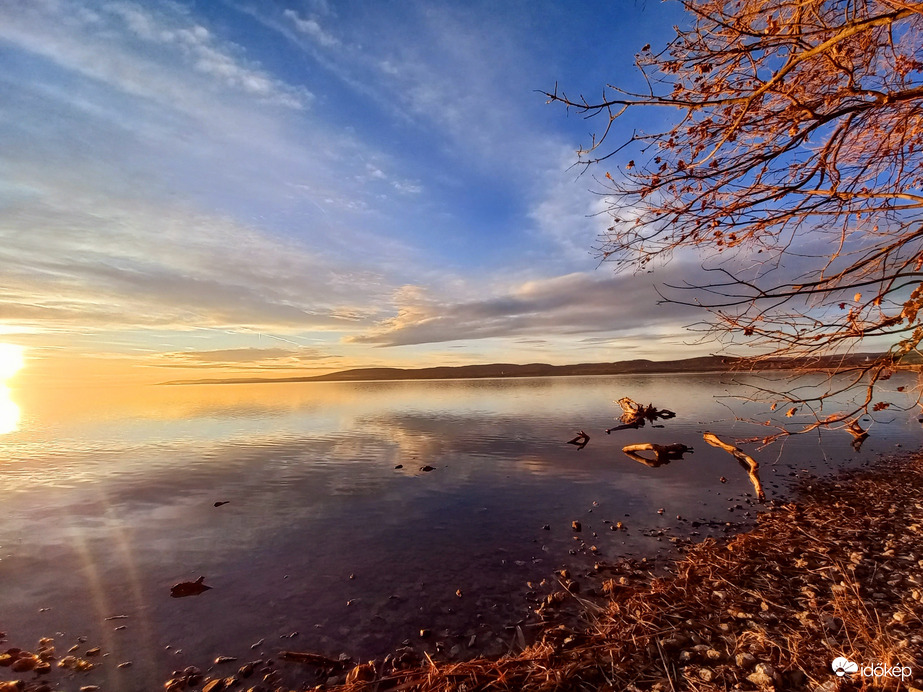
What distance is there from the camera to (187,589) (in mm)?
10117

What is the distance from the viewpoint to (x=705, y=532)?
40.4 ft

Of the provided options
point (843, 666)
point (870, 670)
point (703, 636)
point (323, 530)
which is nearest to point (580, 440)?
point (323, 530)

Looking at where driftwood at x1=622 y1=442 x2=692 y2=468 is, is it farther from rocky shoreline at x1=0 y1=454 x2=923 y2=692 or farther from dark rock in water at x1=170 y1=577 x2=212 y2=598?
dark rock in water at x1=170 y1=577 x2=212 y2=598

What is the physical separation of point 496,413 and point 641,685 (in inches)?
1833

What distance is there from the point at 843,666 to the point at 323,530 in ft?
43.7

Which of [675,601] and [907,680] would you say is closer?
[907,680]

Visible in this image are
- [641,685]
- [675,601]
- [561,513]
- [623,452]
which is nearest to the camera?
[641,685]

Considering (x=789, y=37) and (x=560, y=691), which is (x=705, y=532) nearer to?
(x=560, y=691)

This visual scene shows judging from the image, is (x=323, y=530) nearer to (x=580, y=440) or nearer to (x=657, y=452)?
(x=657, y=452)

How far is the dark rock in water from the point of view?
9977 mm

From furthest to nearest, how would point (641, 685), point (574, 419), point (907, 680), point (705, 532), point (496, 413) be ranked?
point (496, 413) < point (574, 419) < point (705, 532) < point (641, 685) < point (907, 680)

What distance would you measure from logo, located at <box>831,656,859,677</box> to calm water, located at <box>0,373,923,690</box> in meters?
4.14

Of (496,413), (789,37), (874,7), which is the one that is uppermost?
(874,7)

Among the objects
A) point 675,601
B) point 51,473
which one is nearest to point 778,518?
point 675,601
